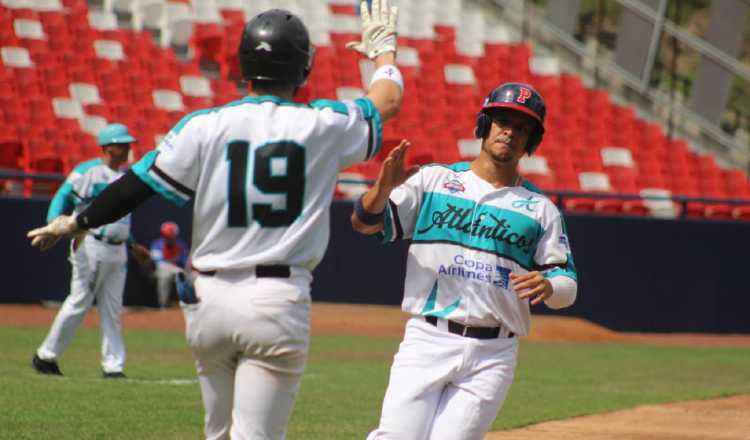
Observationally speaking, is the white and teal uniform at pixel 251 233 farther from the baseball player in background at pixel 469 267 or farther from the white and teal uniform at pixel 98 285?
the white and teal uniform at pixel 98 285

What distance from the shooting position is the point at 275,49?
13.5 ft

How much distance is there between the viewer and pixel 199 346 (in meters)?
4.09

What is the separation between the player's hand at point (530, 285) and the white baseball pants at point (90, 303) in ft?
20.8

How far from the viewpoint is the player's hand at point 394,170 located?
4.65 m

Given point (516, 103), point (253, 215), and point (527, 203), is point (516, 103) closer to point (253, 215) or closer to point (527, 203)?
point (527, 203)

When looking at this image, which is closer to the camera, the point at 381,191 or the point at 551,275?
the point at 381,191

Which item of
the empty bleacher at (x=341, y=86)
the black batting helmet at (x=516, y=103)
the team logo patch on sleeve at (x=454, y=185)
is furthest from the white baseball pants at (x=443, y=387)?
the empty bleacher at (x=341, y=86)

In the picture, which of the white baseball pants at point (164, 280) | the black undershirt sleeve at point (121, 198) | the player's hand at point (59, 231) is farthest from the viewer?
the white baseball pants at point (164, 280)

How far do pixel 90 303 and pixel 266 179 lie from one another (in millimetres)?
7046

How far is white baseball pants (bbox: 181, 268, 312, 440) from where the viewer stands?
3988mm

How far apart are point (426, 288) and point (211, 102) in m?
17.3

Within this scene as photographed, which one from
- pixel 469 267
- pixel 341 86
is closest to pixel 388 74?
pixel 469 267

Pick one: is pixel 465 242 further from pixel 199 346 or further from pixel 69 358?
pixel 69 358

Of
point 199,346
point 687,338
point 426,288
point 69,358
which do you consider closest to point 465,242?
point 426,288
